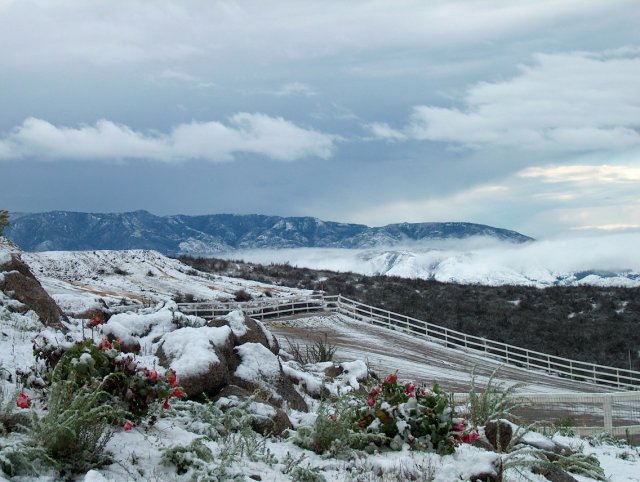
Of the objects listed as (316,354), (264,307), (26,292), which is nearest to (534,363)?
(264,307)

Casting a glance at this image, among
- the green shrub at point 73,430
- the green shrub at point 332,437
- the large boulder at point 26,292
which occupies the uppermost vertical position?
the large boulder at point 26,292

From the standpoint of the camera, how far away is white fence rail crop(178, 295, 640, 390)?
33.8 metres

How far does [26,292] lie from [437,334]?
1070 inches

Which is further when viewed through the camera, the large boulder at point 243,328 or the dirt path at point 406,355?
the dirt path at point 406,355

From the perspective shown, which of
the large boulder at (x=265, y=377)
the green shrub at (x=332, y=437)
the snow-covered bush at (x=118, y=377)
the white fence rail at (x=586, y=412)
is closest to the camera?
the snow-covered bush at (x=118, y=377)

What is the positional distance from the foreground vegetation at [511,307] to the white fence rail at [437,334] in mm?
2622

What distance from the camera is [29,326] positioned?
36.0ft

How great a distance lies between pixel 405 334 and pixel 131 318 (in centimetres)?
2521

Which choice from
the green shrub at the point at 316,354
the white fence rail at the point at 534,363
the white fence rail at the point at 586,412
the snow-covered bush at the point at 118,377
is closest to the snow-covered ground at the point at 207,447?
the snow-covered bush at the point at 118,377

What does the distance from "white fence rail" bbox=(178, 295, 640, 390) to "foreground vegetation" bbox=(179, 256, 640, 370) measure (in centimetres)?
262

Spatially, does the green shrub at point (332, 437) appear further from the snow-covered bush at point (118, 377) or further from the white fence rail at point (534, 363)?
the white fence rail at point (534, 363)

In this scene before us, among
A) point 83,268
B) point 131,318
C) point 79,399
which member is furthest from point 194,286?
point 79,399

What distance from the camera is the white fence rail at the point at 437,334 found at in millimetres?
33781

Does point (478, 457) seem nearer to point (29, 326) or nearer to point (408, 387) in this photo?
point (408, 387)
